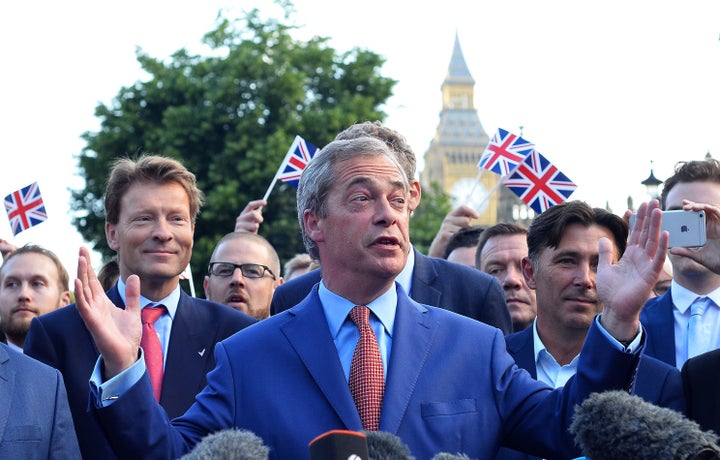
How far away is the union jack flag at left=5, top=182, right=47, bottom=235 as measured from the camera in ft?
38.1

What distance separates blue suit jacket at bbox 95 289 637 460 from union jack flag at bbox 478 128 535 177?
7.23 m

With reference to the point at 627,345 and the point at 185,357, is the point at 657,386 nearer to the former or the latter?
the point at 627,345

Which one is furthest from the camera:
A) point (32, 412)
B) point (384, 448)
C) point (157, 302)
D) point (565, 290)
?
point (157, 302)

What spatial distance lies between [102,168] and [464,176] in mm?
145009

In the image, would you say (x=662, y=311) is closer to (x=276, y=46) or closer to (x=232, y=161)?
(x=232, y=161)

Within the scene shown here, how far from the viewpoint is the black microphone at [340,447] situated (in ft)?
6.24

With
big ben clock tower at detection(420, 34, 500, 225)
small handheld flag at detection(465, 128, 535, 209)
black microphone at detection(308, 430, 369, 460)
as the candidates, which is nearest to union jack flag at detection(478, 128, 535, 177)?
small handheld flag at detection(465, 128, 535, 209)

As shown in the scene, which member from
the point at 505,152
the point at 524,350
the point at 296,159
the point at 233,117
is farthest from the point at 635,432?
the point at 233,117

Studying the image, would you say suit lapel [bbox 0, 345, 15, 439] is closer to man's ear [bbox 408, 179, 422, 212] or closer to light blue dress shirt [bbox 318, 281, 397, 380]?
light blue dress shirt [bbox 318, 281, 397, 380]

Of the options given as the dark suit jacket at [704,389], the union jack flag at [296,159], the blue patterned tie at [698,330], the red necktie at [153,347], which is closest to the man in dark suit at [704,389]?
the dark suit jacket at [704,389]

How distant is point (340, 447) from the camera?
75.2 inches

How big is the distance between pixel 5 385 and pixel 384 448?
7.26 ft

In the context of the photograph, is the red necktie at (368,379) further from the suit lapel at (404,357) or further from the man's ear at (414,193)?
the man's ear at (414,193)

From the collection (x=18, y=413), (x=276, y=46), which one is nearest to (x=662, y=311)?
(x=18, y=413)
